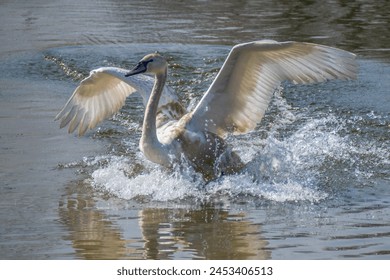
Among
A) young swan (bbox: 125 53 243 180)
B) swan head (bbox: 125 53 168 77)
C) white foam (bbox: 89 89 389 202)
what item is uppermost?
swan head (bbox: 125 53 168 77)

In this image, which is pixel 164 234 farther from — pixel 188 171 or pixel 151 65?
pixel 151 65

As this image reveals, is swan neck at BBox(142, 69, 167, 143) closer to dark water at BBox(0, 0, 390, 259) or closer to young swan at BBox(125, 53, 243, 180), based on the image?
young swan at BBox(125, 53, 243, 180)

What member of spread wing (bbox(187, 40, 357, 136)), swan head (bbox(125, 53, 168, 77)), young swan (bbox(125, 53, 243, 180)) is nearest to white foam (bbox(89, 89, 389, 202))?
young swan (bbox(125, 53, 243, 180))

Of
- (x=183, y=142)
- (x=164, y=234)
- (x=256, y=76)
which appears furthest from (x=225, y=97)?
(x=164, y=234)

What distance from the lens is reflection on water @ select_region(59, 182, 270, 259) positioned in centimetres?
669

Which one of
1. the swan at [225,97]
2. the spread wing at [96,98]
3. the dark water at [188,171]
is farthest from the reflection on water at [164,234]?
the spread wing at [96,98]

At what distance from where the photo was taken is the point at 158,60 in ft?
29.3

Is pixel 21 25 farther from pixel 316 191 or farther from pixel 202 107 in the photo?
pixel 316 191

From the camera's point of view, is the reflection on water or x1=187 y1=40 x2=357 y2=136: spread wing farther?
Answer: x1=187 y1=40 x2=357 y2=136: spread wing

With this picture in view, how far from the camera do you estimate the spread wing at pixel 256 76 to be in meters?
8.40

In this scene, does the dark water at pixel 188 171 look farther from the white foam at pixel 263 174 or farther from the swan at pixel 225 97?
the swan at pixel 225 97

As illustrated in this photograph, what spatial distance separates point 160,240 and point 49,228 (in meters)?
0.88

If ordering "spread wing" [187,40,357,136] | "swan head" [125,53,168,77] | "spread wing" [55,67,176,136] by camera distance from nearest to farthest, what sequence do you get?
"spread wing" [187,40,357,136]
"swan head" [125,53,168,77]
"spread wing" [55,67,176,136]

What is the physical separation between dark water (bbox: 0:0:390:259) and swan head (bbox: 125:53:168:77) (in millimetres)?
906
